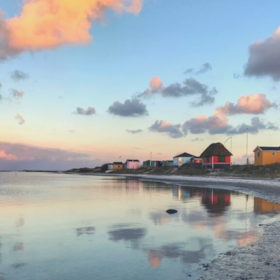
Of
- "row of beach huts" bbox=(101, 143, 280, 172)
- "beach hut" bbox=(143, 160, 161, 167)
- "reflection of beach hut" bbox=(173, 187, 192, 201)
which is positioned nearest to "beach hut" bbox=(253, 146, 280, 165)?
"row of beach huts" bbox=(101, 143, 280, 172)

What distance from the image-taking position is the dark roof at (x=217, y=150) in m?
98.2

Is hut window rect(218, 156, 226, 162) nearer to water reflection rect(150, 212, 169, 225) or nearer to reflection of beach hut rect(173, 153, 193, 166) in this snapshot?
reflection of beach hut rect(173, 153, 193, 166)

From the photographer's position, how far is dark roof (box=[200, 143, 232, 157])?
98.2m

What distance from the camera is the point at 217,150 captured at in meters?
98.9

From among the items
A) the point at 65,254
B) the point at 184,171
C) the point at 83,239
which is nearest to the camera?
the point at 65,254

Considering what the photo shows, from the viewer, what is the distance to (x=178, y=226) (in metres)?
18.0

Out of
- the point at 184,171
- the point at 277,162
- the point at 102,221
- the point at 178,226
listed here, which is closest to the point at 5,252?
the point at 102,221

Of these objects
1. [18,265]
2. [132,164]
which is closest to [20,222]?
[18,265]

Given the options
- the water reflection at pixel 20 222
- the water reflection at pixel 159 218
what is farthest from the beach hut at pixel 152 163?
the water reflection at pixel 20 222

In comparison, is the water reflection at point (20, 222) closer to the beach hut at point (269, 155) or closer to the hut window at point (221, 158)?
the beach hut at point (269, 155)

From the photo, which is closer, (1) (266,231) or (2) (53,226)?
(1) (266,231)

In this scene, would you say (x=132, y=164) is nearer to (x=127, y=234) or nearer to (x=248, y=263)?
(x=127, y=234)

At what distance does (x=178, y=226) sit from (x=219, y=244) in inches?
183

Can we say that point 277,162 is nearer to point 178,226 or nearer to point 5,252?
point 178,226
